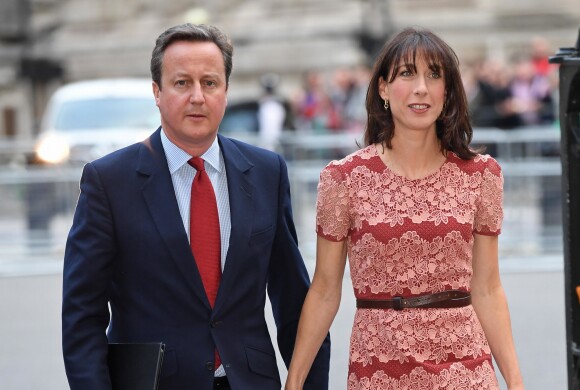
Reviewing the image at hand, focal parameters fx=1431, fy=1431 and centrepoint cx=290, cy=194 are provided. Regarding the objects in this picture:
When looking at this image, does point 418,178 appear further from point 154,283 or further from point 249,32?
point 249,32

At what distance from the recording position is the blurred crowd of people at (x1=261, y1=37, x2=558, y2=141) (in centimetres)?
1903

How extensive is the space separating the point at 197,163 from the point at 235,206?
0.18 m

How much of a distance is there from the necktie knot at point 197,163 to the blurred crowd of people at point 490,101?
43.6 ft

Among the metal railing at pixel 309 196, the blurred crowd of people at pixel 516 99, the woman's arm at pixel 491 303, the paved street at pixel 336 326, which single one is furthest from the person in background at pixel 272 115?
the woman's arm at pixel 491 303

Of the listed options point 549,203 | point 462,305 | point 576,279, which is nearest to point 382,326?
point 462,305

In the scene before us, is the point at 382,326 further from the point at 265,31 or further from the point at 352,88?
the point at 265,31

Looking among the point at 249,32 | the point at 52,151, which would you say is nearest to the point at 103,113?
the point at 52,151

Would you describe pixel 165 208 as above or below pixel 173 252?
above

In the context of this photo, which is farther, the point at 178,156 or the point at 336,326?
the point at 336,326

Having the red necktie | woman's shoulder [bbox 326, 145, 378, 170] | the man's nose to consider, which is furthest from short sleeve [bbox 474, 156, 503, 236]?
the man's nose

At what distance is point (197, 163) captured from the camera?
14.5 ft

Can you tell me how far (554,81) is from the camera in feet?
68.2

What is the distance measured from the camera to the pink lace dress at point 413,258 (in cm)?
437

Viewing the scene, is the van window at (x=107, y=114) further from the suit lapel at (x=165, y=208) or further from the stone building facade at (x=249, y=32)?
the stone building facade at (x=249, y=32)
